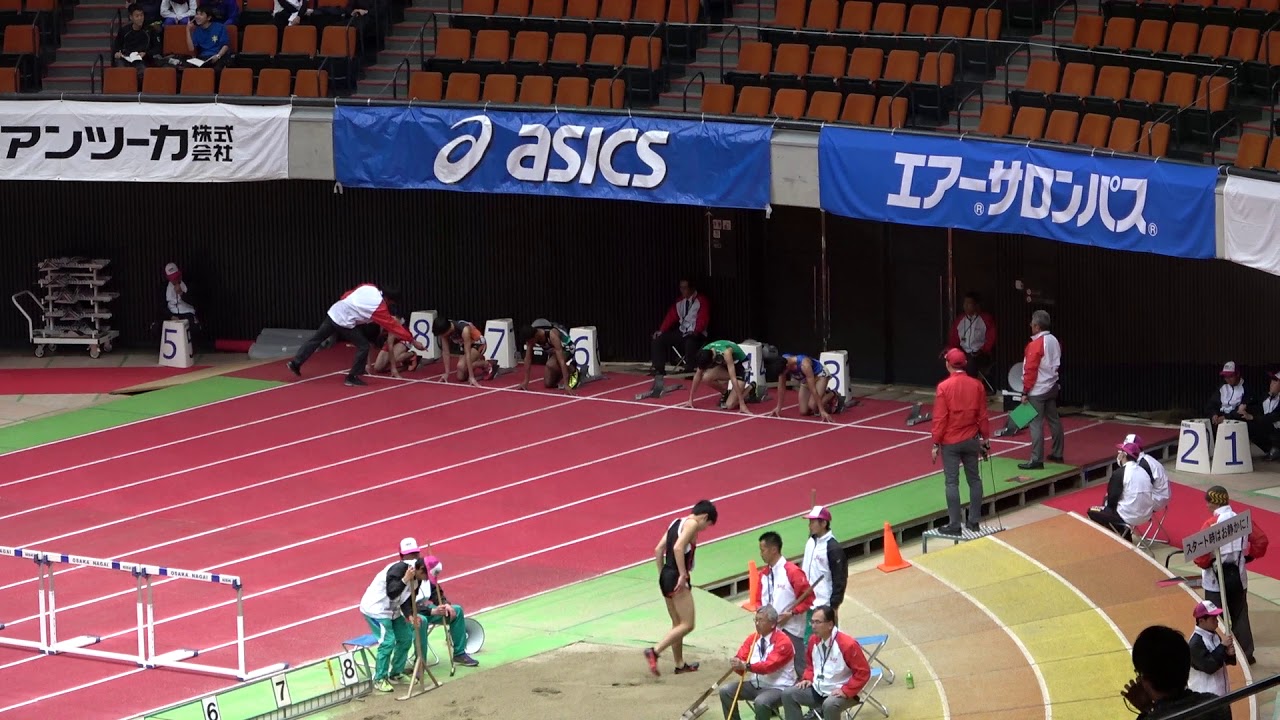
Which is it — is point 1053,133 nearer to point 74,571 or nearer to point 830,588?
point 830,588

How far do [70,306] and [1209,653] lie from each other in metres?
19.1

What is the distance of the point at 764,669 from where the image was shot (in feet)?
41.7

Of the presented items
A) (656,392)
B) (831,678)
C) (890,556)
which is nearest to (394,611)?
(831,678)

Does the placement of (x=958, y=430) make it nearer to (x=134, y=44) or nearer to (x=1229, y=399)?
(x=1229, y=399)

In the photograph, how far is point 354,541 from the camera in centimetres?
1831

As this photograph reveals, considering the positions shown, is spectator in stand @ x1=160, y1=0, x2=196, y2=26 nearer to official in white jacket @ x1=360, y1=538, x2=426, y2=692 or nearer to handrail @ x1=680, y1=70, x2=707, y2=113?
handrail @ x1=680, y1=70, x2=707, y2=113

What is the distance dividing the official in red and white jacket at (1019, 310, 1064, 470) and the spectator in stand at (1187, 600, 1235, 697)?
680cm

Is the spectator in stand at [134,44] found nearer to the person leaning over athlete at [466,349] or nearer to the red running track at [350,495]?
the red running track at [350,495]

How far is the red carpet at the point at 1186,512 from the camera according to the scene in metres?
16.8

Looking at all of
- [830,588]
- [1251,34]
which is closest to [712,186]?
[1251,34]

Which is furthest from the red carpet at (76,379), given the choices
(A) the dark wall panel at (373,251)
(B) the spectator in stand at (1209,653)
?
(B) the spectator in stand at (1209,653)

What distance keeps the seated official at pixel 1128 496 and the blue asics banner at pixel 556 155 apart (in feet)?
21.1

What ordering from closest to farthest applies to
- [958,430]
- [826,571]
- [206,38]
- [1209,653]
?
[1209,653], [826,571], [958,430], [206,38]

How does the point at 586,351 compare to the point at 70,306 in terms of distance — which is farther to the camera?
the point at 70,306
